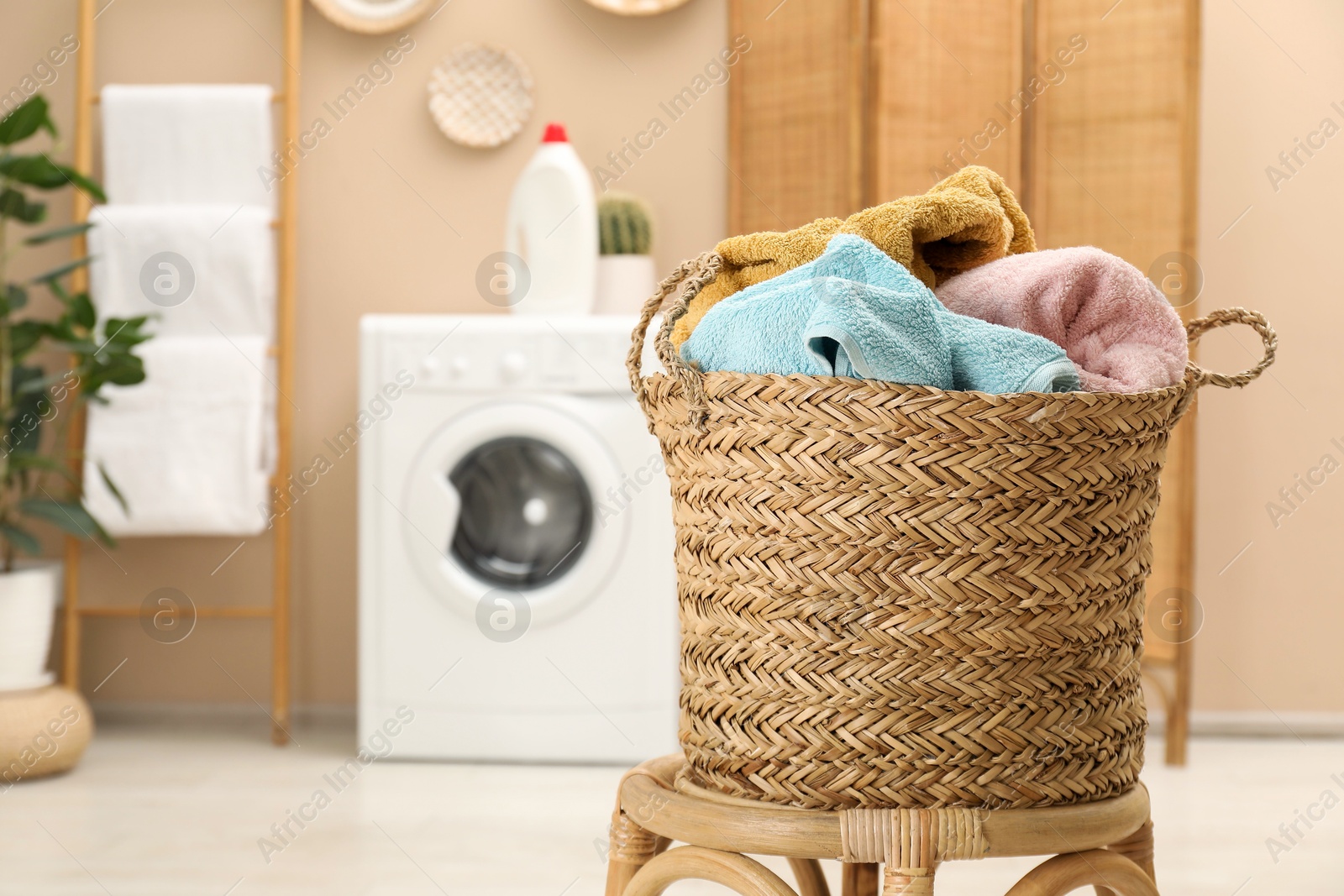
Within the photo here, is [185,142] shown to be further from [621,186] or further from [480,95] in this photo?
[621,186]

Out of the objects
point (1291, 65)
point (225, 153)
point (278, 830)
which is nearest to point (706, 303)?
point (278, 830)

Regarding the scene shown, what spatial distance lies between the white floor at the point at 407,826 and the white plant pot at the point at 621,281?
0.90 meters

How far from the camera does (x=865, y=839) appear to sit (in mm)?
597

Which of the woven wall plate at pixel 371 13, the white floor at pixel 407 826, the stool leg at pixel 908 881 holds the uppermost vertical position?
the woven wall plate at pixel 371 13

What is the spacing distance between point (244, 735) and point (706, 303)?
2020mm

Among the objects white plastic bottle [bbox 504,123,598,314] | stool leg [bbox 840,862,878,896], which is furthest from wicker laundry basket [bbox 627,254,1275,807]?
white plastic bottle [bbox 504,123,598,314]

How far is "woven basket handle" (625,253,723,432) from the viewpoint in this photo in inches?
25.2

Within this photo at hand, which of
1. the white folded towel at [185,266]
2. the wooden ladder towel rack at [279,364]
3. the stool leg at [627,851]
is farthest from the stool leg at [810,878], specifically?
Answer: the white folded towel at [185,266]

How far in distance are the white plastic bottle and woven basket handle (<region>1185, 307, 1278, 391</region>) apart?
158cm

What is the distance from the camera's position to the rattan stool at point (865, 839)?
23.3 inches

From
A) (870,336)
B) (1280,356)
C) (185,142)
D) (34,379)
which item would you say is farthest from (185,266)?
(1280,356)

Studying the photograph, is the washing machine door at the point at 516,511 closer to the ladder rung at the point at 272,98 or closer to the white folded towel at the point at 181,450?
Result: the white folded towel at the point at 181,450

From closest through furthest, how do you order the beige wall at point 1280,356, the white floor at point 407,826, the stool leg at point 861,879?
1. the stool leg at point 861,879
2. the white floor at point 407,826
3. the beige wall at point 1280,356

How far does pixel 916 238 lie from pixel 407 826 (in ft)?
4.60
